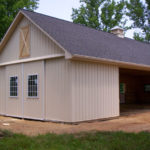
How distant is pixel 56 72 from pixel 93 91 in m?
1.83

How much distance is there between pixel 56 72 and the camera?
1123 centimetres

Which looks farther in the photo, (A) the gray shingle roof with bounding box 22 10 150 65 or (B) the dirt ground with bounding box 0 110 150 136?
(A) the gray shingle roof with bounding box 22 10 150 65

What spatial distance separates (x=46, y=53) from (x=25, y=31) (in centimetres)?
231

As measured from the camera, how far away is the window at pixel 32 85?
40.1 ft

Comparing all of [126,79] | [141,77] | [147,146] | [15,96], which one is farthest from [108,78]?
[141,77]

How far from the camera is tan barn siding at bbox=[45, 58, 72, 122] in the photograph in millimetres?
10641

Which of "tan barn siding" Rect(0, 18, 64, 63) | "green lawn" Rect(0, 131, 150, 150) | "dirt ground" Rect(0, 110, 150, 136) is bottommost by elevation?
"dirt ground" Rect(0, 110, 150, 136)

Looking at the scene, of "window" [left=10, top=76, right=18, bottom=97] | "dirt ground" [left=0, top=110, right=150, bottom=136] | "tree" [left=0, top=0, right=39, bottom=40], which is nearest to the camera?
"dirt ground" [left=0, top=110, right=150, bottom=136]

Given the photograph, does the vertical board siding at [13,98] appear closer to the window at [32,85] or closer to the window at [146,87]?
the window at [32,85]

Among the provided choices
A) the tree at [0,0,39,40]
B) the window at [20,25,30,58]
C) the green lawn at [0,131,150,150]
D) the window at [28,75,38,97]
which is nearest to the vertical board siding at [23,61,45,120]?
the window at [28,75,38,97]

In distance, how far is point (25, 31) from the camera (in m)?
13.2

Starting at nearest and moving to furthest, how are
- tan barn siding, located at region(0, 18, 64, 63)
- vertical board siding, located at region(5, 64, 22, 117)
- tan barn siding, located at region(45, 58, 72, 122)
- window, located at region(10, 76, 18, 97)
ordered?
tan barn siding, located at region(45, 58, 72, 122), tan barn siding, located at region(0, 18, 64, 63), vertical board siding, located at region(5, 64, 22, 117), window, located at region(10, 76, 18, 97)

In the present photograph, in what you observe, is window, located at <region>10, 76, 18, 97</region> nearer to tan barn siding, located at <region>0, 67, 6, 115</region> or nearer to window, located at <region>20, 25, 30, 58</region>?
tan barn siding, located at <region>0, 67, 6, 115</region>

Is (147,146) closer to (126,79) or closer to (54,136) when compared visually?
(54,136)
